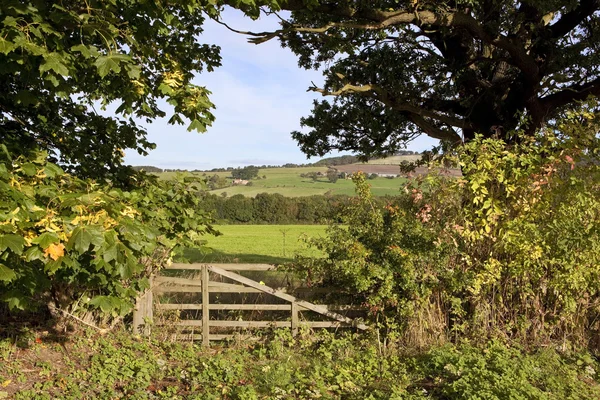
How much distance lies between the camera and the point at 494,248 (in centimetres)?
669

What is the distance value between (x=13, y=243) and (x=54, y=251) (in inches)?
9.1

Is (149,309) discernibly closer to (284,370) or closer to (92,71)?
(284,370)

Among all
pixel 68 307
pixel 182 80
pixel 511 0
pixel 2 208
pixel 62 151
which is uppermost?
pixel 511 0

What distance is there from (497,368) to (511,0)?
648 cm

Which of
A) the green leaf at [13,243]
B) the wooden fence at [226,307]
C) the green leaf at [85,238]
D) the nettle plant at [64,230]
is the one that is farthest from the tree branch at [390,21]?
the green leaf at [13,243]

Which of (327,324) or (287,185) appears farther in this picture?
(287,185)

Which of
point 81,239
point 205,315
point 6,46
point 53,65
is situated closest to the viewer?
point 81,239

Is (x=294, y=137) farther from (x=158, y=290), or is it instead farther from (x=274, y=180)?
(x=274, y=180)

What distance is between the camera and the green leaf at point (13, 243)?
2.68 metres

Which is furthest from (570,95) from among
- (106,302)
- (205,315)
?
(106,302)

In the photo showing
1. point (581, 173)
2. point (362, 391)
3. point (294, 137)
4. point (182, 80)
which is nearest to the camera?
point (182, 80)

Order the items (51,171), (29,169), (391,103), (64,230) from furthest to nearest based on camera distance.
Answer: (391,103)
(51,171)
(29,169)
(64,230)

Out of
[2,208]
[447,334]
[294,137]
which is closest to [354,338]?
[447,334]

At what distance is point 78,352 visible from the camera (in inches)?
249
